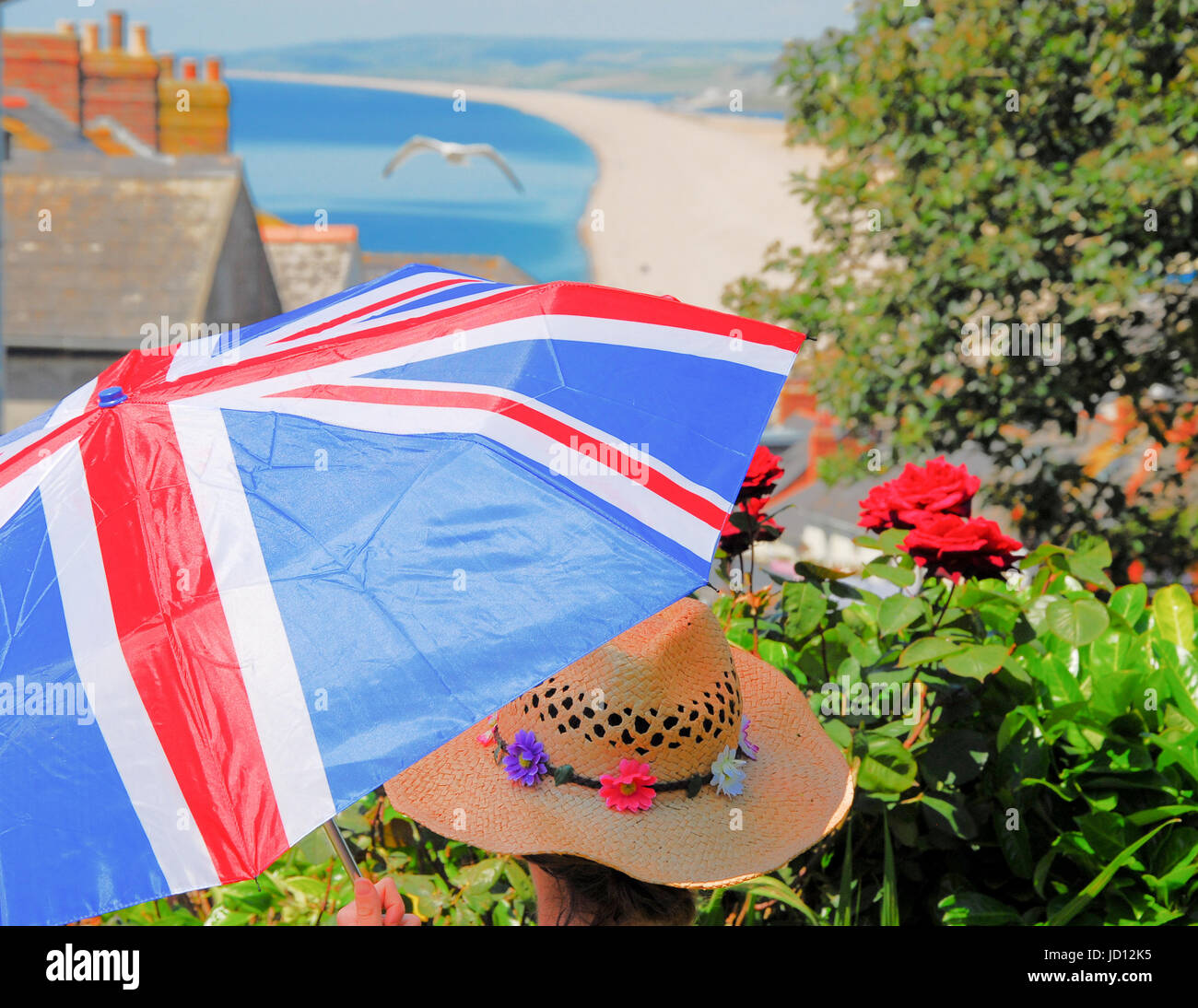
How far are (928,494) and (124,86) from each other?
88.2ft

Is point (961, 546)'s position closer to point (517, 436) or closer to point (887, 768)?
point (887, 768)

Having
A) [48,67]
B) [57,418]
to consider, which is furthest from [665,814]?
[48,67]

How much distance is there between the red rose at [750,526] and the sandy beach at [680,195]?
42123 mm

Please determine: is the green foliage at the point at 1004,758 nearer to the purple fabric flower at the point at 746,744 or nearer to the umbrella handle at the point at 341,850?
the purple fabric flower at the point at 746,744

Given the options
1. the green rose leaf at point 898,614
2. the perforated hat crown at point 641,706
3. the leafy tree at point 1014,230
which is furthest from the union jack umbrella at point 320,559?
the leafy tree at point 1014,230

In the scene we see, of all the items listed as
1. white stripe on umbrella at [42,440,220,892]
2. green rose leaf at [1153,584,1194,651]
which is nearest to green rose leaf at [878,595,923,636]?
green rose leaf at [1153,584,1194,651]

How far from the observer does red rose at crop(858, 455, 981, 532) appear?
8.46ft

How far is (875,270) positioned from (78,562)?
228 inches

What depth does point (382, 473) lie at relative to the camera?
1605 millimetres
